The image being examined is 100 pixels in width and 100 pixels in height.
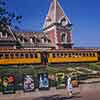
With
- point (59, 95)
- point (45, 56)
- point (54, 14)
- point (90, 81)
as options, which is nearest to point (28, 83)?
point (59, 95)

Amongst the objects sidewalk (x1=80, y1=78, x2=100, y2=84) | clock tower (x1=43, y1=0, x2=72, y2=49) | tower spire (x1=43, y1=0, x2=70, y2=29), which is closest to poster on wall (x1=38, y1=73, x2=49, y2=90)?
sidewalk (x1=80, y1=78, x2=100, y2=84)

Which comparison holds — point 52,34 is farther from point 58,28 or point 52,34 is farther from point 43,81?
point 43,81

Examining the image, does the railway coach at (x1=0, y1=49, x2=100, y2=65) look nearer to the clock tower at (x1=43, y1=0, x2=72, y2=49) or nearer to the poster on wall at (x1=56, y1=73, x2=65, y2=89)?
the clock tower at (x1=43, y1=0, x2=72, y2=49)

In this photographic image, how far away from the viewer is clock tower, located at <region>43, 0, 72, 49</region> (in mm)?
71669

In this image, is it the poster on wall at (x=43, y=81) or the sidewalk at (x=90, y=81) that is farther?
the sidewalk at (x=90, y=81)

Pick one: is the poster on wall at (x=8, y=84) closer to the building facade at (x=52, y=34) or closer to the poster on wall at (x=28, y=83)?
the poster on wall at (x=28, y=83)

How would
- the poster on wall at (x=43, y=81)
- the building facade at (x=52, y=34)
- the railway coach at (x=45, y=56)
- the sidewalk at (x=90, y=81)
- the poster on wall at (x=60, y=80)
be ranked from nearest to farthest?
the poster on wall at (x=43, y=81), the poster on wall at (x=60, y=80), the sidewalk at (x=90, y=81), the railway coach at (x=45, y=56), the building facade at (x=52, y=34)

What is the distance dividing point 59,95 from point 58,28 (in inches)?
1762

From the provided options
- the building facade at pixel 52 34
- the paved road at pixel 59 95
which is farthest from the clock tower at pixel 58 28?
the paved road at pixel 59 95

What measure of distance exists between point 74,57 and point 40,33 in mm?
16293

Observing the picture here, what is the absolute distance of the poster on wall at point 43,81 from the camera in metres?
32.0

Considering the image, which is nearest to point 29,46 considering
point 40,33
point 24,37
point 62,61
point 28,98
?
point 24,37

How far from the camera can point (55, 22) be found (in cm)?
7200

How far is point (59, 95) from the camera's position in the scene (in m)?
29.1
